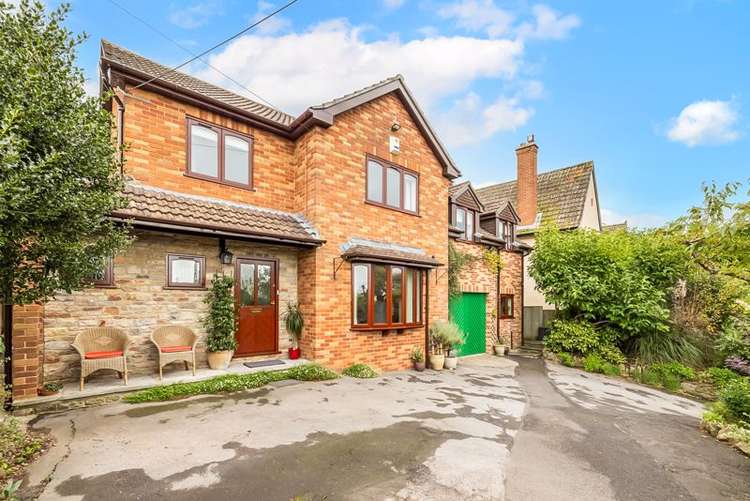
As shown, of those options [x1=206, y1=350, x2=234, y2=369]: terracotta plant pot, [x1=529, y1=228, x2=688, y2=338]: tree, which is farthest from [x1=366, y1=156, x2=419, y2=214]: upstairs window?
[x1=529, y1=228, x2=688, y2=338]: tree

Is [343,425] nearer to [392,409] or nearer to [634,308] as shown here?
[392,409]

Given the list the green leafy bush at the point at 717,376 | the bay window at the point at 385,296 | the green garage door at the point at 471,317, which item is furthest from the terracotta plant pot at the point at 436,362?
the green leafy bush at the point at 717,376

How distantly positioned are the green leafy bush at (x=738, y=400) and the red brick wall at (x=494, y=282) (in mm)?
7280

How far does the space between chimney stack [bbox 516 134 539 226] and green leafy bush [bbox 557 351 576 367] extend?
7792mm

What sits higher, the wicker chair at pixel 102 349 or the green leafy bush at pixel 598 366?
the wicker chair at pixel 102 349

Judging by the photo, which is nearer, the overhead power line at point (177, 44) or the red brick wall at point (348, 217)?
the overhead power line at point (177, 44)

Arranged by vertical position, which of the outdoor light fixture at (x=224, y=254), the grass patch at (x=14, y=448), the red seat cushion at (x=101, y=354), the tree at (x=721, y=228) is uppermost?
the tree at (x=721, y=228)

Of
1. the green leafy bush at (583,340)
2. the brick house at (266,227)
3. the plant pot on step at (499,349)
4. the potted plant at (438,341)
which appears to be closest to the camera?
the brick house at (266,227)

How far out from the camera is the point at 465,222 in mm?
13547

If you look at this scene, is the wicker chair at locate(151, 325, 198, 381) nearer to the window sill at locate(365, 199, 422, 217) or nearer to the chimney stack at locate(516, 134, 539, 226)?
the window sill at locate(365, 199, 422, 217)

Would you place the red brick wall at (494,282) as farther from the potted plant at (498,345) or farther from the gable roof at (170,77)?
the gable roof at (170,77)

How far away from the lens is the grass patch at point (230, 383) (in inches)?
233

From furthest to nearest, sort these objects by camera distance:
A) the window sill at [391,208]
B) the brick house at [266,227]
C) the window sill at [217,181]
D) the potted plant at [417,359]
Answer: the potted plant at [417,359] → the window sill at [391,208] → the window sill at [217,181] → the brick house at [266,227]

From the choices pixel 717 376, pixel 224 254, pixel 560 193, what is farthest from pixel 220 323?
pixel 560 193
